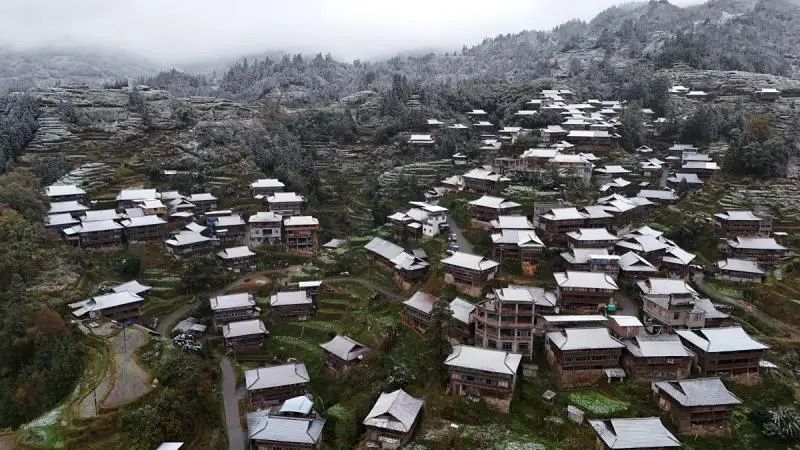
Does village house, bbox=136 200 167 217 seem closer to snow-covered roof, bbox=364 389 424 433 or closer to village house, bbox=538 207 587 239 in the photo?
snow-covered roof, bbox=364 389 424 433

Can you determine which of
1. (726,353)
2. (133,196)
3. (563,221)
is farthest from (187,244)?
(726,353)

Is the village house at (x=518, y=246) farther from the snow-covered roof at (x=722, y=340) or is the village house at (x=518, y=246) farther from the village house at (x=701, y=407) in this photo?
the village house at (x=701, y=407)

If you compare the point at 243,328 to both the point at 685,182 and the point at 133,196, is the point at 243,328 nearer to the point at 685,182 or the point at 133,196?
the point at 133,196

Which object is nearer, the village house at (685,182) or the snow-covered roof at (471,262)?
the snow-covered roof at (471,262)

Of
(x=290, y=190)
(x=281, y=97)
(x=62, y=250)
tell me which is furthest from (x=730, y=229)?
(x=281, y=97)

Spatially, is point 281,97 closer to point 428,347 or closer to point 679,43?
point 679,43

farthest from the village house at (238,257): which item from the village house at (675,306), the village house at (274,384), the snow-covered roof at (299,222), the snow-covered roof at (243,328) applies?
the village house at (675,306)

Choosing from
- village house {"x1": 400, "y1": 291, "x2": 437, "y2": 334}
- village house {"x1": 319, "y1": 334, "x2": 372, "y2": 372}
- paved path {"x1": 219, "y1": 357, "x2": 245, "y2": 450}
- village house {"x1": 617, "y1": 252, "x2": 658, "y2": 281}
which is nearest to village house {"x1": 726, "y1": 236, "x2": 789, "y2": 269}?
village house {"x1": 617, "y1": 252, "x2": 658, "y2": 281}
